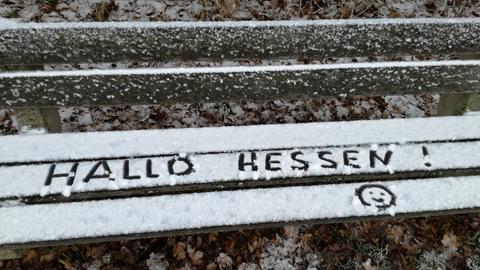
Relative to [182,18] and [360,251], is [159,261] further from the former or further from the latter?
[182,18]

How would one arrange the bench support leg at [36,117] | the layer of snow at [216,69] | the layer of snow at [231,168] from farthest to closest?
the bench support leg at [36,117]
the layer of snow at [216,69]
the layer of snow at [231,168]

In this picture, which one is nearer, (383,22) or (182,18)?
(383,22)

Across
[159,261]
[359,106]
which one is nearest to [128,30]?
[159,261]

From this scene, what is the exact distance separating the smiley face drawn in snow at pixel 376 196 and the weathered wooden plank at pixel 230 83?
1.89 ft

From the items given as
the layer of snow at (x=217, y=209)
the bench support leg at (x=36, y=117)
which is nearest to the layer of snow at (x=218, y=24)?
the bench support leg at (x=36, y=117)

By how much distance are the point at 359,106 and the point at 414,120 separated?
108 centimetres

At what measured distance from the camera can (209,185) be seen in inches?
79.4

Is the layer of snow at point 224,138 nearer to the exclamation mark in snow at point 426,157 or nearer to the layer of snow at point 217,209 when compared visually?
the exclamation mark in snow at point 426,157

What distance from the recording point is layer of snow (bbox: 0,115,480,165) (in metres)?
2.11

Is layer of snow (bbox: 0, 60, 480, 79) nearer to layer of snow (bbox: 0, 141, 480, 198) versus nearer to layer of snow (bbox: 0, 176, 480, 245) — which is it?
layer of snow (bbox: 0, 141, 480, 198)

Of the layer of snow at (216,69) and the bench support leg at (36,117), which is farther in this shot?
the bench support leg at (36,117)

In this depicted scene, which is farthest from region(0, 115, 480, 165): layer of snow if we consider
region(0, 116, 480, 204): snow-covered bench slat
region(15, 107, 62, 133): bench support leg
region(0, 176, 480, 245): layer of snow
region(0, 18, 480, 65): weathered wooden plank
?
region(0, 18, 480, 65): weathered wooden plank

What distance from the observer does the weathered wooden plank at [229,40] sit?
197cm

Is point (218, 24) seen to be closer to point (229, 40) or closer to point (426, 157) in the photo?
point (229, 40)
